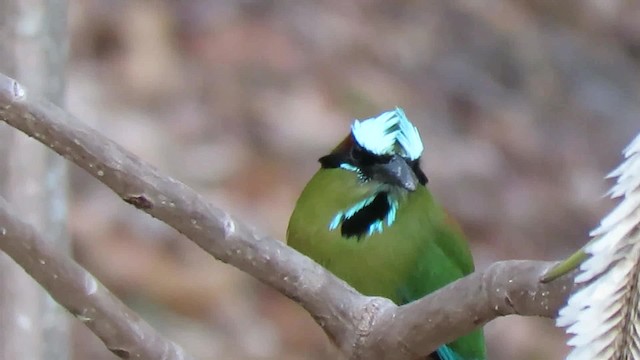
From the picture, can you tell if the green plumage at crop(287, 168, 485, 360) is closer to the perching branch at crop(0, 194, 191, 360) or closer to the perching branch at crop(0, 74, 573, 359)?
the perching branch at crop(0, 74, 573, 359)

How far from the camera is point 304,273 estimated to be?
3.02 ft

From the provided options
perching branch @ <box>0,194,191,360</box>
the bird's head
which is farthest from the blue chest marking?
perching branch @ <box>0,194,191,360</box>

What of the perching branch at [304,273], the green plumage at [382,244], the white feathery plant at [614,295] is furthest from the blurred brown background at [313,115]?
the white feathery plant at [614,295]

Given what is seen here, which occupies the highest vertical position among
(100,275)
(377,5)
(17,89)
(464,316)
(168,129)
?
(377,5)

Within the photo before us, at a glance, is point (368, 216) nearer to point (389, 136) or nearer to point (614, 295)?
point (389, 136)

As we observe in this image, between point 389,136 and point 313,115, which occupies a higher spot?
point 313,115

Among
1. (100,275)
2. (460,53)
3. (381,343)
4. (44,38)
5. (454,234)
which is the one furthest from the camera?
(460,53)

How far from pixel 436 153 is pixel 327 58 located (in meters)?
0.39

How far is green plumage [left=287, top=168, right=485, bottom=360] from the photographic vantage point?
1.33 meters

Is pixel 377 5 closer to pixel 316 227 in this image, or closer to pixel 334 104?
pixel 334 104

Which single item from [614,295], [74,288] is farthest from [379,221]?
[614,295]

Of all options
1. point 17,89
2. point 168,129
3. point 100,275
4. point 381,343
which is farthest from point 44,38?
point 168,129

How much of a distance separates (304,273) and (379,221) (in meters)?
0.45

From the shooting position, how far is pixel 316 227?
1.36 metres
